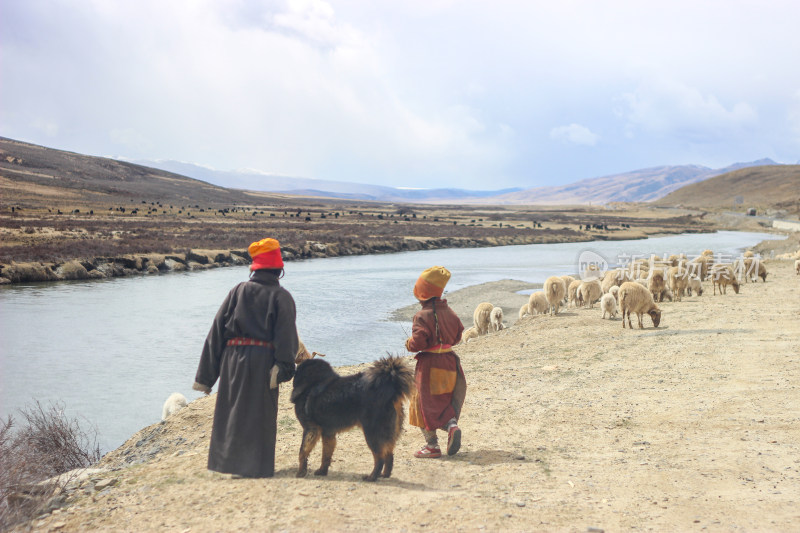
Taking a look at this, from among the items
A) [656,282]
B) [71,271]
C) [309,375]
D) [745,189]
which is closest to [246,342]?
[309,375]

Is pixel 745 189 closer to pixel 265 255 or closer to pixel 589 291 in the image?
pixel 589 291

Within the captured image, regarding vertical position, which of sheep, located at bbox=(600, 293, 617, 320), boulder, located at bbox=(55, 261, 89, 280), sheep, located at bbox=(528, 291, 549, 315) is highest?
sheep, located at bbox=(600, 293, 617, 320)

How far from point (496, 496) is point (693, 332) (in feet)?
27.5

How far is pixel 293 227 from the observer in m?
62.2

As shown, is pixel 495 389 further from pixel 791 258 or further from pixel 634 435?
pixel 791 258

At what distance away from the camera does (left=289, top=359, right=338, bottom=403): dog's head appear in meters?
5.16

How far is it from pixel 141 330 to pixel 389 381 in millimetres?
16460

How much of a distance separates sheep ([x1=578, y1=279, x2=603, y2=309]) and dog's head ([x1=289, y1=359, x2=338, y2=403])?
13980 mm

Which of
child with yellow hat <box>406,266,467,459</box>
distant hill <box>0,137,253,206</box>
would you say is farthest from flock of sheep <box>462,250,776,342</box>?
distant hill <box>0,137,253,206</box>

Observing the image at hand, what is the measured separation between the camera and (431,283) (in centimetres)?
581

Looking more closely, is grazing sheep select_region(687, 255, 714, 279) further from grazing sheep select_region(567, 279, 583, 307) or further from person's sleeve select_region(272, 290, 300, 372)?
person's sleeve select_region(272, 290, 300, 372)

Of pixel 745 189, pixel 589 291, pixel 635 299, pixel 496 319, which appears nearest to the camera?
pixel 635 299

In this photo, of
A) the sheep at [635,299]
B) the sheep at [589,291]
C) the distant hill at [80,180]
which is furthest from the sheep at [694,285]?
the distant hill at [80,180]

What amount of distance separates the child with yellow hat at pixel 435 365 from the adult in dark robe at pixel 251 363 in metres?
1.27
